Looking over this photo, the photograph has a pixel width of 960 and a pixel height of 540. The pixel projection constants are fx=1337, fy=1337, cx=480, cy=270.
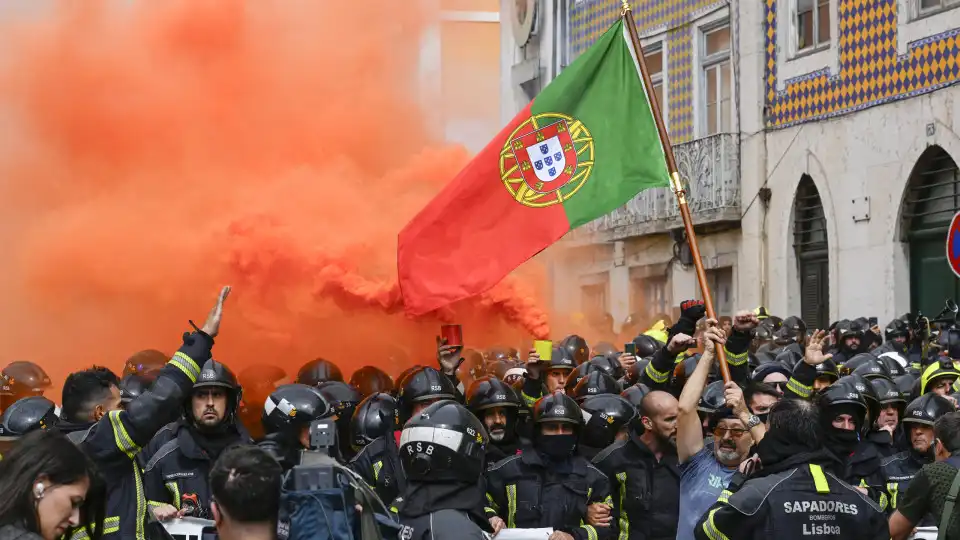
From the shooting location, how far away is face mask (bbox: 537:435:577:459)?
25.0 ft

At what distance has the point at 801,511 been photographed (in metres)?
5.07

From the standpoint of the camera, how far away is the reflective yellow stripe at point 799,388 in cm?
746

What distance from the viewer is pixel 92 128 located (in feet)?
70.2

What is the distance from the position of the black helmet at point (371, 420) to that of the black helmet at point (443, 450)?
11.8 ft

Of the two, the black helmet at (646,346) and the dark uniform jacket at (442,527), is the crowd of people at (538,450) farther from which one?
the black helmet at (646,346)

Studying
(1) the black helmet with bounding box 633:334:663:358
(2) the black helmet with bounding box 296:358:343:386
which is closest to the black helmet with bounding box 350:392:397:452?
(2) the black helmet with bounding box 296:358:343:386

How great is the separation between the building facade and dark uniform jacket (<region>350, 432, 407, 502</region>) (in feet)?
41.7

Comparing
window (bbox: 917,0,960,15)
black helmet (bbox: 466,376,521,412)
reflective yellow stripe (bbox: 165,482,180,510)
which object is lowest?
reflective yellow stripe (bbox: 165,482,180,510)

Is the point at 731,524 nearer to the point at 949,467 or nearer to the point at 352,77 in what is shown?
the point at 949,467

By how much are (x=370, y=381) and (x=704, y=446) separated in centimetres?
606

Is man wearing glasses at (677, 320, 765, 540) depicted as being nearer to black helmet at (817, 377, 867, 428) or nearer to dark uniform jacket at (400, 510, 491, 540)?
black helmet at (817, 377, 867, 428)

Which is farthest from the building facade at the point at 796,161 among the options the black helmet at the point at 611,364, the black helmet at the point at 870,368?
the black helmet at the point at 870,368

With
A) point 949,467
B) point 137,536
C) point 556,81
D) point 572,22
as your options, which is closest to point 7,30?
point 572,22

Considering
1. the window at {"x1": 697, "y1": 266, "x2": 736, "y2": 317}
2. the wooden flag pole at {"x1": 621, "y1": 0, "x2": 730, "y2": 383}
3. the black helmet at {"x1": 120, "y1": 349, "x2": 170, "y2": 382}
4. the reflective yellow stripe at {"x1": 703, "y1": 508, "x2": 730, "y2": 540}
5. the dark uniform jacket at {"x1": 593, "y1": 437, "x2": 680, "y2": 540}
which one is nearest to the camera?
the reflective yellow stripe at {"x1": 703, "y1": 508, "x2": 730, "y2": 540}
